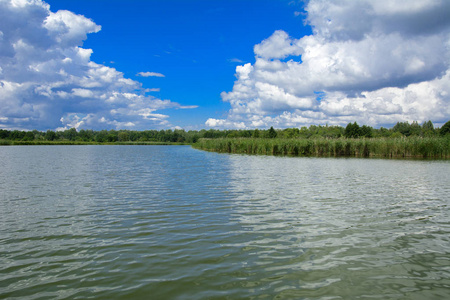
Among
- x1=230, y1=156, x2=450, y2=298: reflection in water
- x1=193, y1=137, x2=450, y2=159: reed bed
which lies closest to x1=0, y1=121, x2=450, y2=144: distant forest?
x1=193, y1=137, x2=450, y2=159: reed bed

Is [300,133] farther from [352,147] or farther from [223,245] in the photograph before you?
[223,245]

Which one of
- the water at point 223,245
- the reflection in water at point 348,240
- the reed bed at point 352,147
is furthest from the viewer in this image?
the reed bed at point 352,147

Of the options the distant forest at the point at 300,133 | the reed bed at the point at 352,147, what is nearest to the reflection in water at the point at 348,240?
the reed bed at the point at 352,147

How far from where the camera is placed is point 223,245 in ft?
20.1

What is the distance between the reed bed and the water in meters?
30.1

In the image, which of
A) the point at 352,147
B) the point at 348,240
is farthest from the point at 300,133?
the point at 348,240

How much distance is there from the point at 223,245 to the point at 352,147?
132ft

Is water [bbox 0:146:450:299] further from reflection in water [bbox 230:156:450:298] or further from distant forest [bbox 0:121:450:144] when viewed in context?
distant forest [bbox 0:121:450:144]

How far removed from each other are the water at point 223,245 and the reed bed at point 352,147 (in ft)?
98.8

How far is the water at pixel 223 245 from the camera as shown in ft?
14.3

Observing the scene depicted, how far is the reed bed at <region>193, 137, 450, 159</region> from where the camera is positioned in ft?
119

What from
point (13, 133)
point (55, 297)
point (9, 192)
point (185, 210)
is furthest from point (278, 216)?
point (13, 133)

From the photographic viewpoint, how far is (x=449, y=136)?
3638 cm

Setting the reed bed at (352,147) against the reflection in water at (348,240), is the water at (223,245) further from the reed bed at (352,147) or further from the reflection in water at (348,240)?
the reed bed at (352,147)
